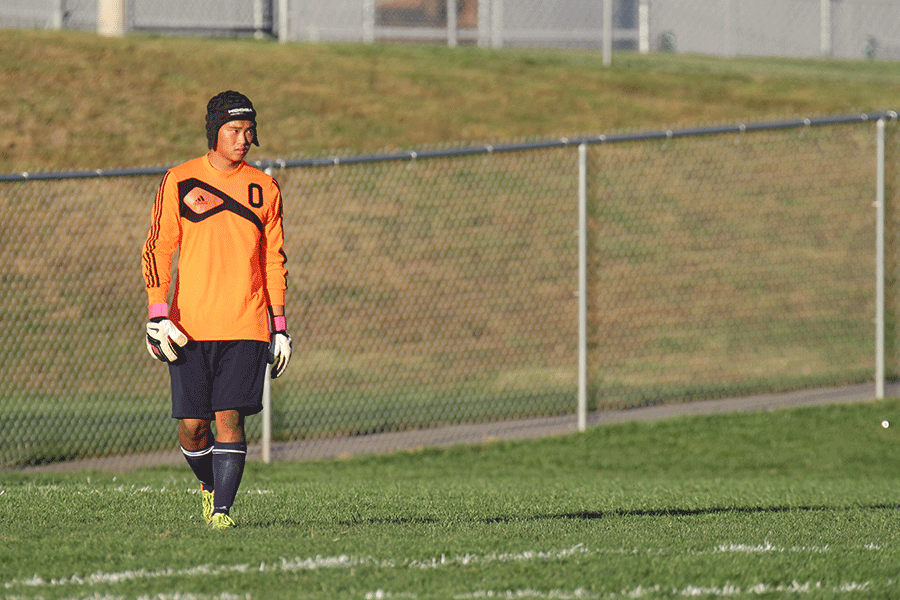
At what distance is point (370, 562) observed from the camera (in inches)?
158

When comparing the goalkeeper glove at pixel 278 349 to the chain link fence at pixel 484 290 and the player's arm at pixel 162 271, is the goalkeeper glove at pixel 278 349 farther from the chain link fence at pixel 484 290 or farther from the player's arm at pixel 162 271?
the chain link fence at pixel 484 290

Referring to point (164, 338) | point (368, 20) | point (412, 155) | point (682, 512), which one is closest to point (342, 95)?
point (368, 20)

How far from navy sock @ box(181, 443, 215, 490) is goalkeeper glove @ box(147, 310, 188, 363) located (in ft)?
1.76

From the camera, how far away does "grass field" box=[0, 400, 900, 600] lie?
3.75 metres

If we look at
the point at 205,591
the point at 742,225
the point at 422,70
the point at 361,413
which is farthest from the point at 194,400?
the point at 422,70

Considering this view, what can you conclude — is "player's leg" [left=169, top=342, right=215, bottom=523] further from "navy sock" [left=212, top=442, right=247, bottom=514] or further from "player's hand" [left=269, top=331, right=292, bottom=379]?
"player's hand" [left=269, top=331, right=292, bottom=379]

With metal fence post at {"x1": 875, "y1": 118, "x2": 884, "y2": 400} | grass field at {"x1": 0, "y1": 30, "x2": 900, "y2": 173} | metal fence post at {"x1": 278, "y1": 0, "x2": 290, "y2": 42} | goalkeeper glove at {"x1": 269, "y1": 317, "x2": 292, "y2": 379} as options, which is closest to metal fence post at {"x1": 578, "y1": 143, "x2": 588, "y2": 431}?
metal fence post at {"x1": 875, "y1": 118, "x2": 884, "y2": 400}

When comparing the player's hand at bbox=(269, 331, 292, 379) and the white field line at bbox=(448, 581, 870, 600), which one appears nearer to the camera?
the white field line at bbox=(448, 581, 870, 600)

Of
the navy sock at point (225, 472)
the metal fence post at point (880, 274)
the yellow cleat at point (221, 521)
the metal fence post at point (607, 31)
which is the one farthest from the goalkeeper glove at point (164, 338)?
the metal fence post at point (607, 31)

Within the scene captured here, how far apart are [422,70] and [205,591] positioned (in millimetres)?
17064

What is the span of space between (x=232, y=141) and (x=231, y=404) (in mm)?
1115

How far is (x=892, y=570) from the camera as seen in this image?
4.03 meters

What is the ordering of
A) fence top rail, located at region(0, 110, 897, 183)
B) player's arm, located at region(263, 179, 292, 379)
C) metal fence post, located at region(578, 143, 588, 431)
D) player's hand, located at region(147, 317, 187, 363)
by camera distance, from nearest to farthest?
1. player's hand, located at region(147, 317, 187, 363)
2. player's arm, located at region(263, 179, 292, 379)
3. fence top rail, located at region(0, 110, 897, 183)
4. metal fence post, located at region(578, 143, 588, 431)

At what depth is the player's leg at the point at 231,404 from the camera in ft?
15.4
